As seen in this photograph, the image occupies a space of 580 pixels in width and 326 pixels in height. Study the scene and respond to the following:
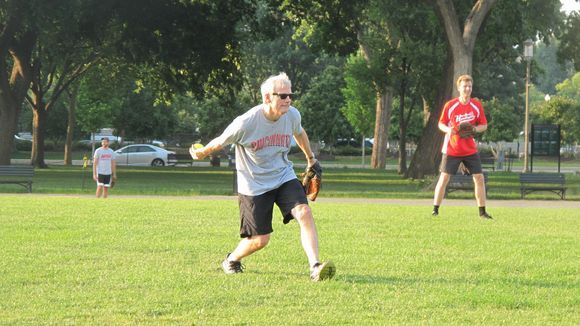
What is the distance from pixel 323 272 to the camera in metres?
8.94

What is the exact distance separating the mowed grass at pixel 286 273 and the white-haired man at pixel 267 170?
32 cm

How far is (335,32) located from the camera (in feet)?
128

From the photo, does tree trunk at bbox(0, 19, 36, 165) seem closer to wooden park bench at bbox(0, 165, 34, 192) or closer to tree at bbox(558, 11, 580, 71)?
wooden park bench at bbox(0, 165, 34, 192)

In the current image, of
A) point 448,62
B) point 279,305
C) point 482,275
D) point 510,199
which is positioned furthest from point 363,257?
point 448,62

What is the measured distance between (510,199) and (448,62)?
953 cm

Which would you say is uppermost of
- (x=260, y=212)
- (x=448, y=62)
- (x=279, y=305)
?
(x=448, y=62)

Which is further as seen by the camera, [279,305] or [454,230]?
[454,230]

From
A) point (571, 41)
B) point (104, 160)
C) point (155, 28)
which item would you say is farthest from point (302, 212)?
point (571, 41)

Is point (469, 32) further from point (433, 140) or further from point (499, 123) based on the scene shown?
point (499, 123)

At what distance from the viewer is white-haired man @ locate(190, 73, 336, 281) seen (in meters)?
9.09

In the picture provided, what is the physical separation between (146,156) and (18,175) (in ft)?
113

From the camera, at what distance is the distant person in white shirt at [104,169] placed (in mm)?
25344

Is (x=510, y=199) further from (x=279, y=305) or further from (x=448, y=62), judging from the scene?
(x=279, y=305)

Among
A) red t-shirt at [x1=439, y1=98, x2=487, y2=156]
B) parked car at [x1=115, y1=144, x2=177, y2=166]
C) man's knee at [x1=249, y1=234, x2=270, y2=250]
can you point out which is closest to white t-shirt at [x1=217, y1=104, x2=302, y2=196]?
man's knee at [x1=249, y1=234, x2=270, y2=250]
